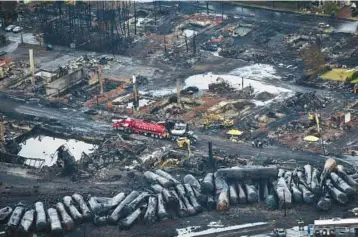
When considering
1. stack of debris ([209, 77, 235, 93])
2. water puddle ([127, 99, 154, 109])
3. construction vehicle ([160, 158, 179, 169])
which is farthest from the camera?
stack of debris ([209, 77, 235, 93])

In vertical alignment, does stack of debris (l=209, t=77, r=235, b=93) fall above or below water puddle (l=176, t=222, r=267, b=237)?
above

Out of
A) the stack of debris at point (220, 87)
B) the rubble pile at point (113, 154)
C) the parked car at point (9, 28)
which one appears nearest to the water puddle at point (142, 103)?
the stack of debris at point (220, 87)

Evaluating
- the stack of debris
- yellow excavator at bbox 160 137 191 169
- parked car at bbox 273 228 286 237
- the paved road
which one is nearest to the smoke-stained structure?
the paved road

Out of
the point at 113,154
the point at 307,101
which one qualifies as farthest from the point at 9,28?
the point at 307,101

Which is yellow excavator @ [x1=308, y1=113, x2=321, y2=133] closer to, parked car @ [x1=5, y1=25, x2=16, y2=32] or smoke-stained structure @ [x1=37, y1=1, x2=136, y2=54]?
smoke-stained structure @ [x1=37, y1=1, x2=136, y2=54]

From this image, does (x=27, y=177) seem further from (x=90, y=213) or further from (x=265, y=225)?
(x=265, y=225)

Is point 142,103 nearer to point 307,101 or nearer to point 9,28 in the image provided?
point 307,101

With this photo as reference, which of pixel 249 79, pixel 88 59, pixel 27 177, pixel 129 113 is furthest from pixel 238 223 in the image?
pixel 88 59

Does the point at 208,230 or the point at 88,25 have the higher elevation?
the point at 88,25
